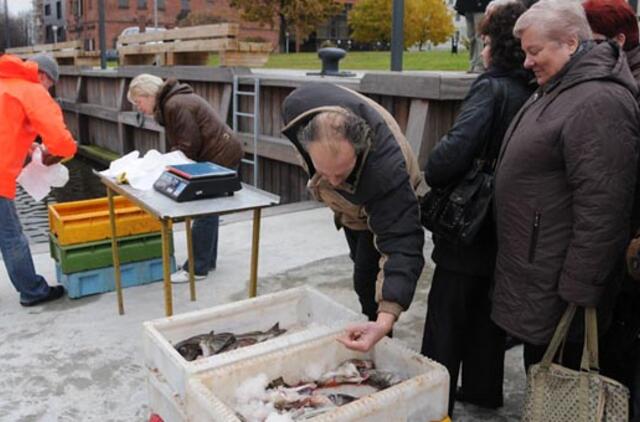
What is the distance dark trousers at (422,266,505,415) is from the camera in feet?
9.05

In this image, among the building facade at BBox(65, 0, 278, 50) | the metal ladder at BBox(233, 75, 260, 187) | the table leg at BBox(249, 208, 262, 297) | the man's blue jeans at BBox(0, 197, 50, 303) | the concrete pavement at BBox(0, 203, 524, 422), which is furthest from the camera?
the building facade at BBox(65, 0, 278, 50)

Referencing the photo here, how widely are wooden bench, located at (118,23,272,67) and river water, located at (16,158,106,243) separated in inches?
116

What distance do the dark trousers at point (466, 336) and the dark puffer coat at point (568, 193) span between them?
0.33 meters

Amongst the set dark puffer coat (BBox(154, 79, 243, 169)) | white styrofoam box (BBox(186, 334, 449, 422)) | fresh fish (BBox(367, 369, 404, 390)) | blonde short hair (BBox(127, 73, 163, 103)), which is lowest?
fresh fish (BBox(367, 369, 404, 390))

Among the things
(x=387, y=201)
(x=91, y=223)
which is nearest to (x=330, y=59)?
(x=91, y=223)

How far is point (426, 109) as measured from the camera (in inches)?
232

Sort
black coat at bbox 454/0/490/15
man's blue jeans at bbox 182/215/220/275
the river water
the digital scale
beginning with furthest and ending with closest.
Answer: the river water < black coat at bbox 454/0/490/15 < man's blue jeans at bbox 182/215/220/275 < the digital scale

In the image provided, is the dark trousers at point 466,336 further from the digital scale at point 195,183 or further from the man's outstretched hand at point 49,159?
the man's outstretched hand at point 49,159

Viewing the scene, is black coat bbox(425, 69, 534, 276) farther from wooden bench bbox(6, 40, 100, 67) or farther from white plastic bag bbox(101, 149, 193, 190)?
wooden bench bbox(6, 40, 100, 67)

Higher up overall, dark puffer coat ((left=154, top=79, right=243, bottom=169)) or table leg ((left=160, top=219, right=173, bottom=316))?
dark puffer coat ((left=154, top=79, right=243, bottom=169))

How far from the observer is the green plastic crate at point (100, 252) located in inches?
175

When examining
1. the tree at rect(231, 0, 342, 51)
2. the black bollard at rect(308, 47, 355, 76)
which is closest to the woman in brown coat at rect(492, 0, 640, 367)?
the black bollard at rect(308, 47, 355, 76)

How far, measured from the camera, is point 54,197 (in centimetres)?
1297

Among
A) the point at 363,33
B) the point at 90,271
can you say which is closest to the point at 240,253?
the point at 90,271
